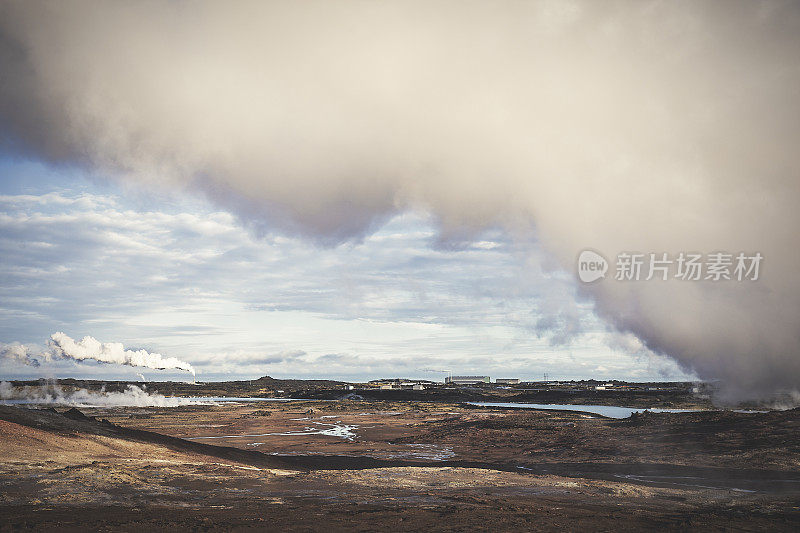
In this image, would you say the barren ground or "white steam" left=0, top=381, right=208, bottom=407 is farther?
"white steam" left=0, top=381, right=208, bottom=407

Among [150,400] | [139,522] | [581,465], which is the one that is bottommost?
[150,400]

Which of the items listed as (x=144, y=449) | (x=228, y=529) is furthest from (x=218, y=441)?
(x=228, y=529)

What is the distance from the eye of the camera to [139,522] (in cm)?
1852

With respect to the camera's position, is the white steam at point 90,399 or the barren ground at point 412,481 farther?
the white steam at point 90,399

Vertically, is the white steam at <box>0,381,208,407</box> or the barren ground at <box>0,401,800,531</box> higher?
the barren ground at <box>0,401,800,531</box>

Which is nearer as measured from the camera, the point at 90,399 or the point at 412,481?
the point at 412,481

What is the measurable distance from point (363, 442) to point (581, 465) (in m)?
25.6

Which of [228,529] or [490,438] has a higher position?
[228,529]

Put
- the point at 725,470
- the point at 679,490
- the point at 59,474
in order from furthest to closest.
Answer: the point at 725,470 → the point at 679,490 → the point at 59,474

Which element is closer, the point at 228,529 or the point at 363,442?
the point at 228,529

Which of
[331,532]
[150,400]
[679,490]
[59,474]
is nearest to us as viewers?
[331,532]

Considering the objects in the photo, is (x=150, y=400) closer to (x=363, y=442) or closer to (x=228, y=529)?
(x=363, y=442)

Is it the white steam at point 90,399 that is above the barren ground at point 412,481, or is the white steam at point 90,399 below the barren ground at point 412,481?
below

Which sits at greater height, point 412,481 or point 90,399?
point 412,481
